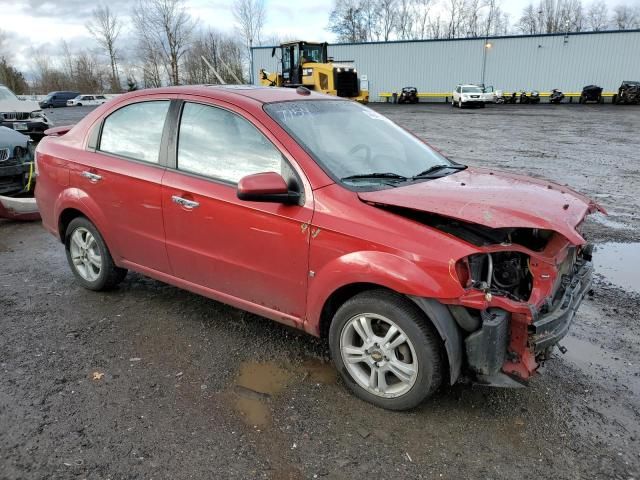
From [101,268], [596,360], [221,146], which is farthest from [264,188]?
[596,360]

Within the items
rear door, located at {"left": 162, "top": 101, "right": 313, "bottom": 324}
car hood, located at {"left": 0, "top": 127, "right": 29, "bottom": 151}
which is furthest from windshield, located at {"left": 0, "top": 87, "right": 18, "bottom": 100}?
rear door, located at {"left": 162, "top": 101, "right": 313, "bottom": 324}

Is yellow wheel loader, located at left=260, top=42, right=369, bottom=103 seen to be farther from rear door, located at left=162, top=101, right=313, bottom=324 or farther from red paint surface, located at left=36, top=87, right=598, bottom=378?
rear door, located at left=162, top=101, right=313, bottom=324

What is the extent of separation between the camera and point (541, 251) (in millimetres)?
2914

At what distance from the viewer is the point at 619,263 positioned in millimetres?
5438

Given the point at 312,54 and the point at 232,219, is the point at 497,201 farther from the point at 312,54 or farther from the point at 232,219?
the point at 312,54

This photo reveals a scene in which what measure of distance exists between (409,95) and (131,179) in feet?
148

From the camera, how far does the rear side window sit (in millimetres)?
3912

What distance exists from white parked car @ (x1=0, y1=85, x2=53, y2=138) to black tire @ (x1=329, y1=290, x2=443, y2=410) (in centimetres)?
1294

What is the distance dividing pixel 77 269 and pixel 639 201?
7.93 m

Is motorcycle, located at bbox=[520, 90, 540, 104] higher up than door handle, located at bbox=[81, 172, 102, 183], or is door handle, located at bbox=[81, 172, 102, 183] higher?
door handle, located at bbox=[81, 172, 102, 183]

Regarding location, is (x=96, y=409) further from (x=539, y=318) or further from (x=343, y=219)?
(x=539, y=318)

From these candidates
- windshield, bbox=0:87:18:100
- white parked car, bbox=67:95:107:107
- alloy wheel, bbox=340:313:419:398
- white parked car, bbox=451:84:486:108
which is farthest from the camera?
white parked car, bbox=67:95:107:107

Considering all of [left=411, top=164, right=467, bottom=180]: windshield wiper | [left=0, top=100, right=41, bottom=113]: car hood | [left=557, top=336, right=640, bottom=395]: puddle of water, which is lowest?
[left=557, top=336, right=640, bottom=395]: puddle of water

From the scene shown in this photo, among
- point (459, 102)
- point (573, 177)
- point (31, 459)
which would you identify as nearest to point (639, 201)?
point (573, 177)
